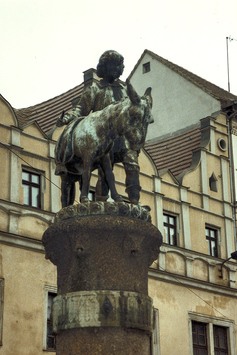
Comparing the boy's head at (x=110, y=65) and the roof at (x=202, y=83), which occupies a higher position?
the roof at (x=202, y=83)

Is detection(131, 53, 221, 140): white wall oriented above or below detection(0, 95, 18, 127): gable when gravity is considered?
above

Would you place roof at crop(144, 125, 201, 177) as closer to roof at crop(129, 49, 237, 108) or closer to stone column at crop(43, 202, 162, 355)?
roof at crop(129, 49, 237, 108)

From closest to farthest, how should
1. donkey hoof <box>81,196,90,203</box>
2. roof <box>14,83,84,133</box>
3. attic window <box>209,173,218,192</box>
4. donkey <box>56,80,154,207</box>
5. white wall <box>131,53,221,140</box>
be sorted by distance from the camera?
donkey hoof <box>81,196,90,203</box>, donkey <box>56,80,154,207</box>, roof <box>14,83,84,133</box>, attic window <box>209,173,218,192</box>, white wall <box>131,53,221,140</box>

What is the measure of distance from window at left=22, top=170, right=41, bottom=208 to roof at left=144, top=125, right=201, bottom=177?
726 cm

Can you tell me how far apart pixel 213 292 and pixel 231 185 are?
442cm

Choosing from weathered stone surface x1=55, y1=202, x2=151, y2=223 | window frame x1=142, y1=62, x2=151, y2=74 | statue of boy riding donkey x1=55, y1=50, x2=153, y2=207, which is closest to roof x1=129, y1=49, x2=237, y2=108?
window frame x1=142, y1=62, x2=151, y2=74

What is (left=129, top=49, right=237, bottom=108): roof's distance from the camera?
93.1 feet

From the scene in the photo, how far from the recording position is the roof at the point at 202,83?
28.4 metres

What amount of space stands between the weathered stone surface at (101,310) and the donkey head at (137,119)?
1.71 meters

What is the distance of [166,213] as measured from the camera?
24266 millimetres

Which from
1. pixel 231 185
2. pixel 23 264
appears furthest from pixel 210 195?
pixel 23 264

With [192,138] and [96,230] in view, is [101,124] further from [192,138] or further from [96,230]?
[192,138]

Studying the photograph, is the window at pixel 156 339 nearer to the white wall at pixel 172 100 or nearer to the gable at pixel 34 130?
the gable at pixel 34 130

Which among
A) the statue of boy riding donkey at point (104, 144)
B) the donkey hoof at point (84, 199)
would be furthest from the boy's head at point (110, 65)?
the donkey hoof at point (84, 199)
